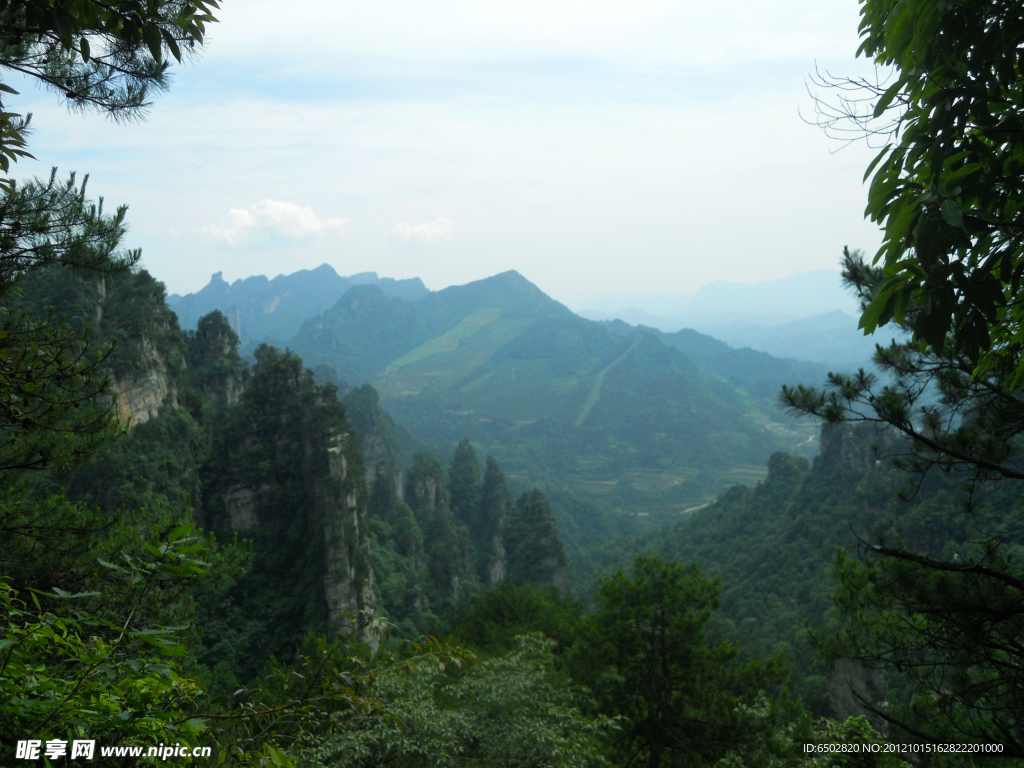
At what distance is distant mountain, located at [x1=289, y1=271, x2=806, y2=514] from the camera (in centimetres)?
12138

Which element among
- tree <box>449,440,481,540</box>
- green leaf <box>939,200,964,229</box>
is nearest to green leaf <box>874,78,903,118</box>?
green leaf <box>939,200,964,229</box>

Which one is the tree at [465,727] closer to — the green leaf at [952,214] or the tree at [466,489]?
the green leaf at [952,214]

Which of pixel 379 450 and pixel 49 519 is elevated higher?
pixel 49 519

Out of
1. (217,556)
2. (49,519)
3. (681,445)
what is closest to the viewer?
(49,519)

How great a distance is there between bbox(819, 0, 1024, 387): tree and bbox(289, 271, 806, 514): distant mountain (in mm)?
100997

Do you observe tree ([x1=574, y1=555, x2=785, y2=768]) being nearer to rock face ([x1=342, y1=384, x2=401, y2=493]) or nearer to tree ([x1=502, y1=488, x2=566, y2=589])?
tree ([x1=502, y1=488, x2=566, y2=589])

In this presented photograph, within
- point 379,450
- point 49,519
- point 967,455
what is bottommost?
point 379,450

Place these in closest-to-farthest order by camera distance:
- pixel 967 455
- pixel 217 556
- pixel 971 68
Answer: pixel 971 68 → pixel 967 455 → pixel 217 556

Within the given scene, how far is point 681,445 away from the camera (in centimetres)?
13438

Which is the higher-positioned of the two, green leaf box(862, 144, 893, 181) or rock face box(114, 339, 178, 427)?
green leaf box(862, 144, 893, 181)

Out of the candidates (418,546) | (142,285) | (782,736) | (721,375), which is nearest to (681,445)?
(721,375)

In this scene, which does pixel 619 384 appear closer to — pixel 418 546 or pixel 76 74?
pixel 418 546

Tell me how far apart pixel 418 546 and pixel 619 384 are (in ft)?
400

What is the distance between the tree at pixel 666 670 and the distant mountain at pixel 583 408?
9059 cm
